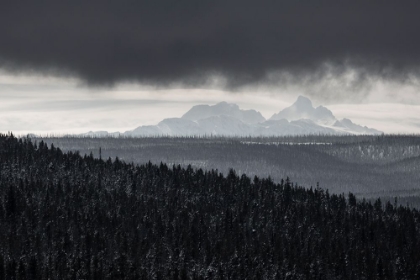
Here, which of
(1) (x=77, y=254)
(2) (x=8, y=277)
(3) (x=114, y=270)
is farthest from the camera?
(1) (x=77, y=254)

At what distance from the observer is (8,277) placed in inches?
6545

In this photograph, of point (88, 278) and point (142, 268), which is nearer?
point (88, 278)

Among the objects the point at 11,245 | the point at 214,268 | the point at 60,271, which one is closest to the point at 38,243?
the point at 11,245

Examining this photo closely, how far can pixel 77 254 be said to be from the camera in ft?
629

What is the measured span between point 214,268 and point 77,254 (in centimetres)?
2821

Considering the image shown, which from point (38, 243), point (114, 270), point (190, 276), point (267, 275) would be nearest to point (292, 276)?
point (267, 275)

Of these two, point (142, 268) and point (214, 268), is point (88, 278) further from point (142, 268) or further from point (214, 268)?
point (214, 268)

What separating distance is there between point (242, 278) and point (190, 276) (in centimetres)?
1067

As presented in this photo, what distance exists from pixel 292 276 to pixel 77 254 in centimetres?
4475

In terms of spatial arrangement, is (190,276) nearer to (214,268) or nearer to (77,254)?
(214,268)

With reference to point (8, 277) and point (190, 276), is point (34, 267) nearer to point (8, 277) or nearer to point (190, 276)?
point (8, 277)

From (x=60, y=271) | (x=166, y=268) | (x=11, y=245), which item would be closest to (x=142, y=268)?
(x=166, y=268)

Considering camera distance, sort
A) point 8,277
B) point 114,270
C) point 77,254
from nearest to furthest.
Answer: point 8,277 < point 114,270 < point 77,254

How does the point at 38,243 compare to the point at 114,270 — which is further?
the point at 38,243
